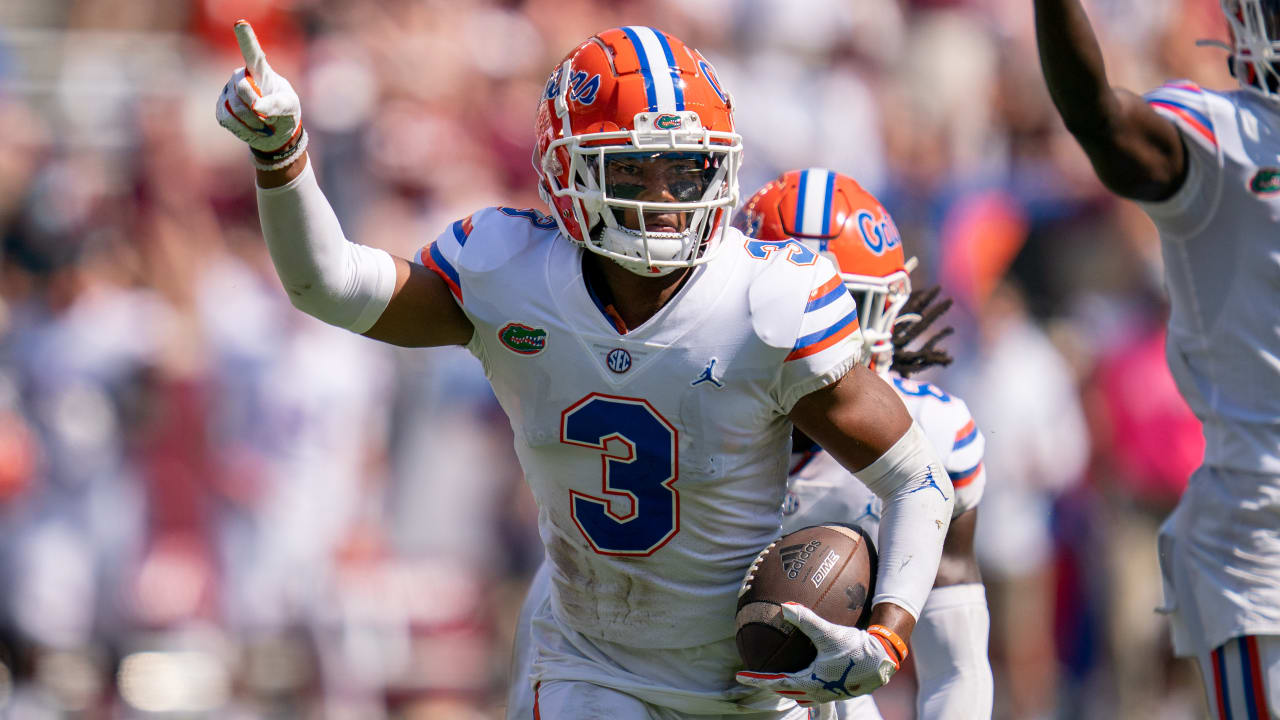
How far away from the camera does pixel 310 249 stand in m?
2.86

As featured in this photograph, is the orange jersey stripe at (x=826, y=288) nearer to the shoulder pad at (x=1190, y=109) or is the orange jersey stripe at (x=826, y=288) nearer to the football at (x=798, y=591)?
the football at (x=798, y=591)

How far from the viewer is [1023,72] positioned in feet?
27.1

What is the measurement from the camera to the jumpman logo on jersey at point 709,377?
2939mm

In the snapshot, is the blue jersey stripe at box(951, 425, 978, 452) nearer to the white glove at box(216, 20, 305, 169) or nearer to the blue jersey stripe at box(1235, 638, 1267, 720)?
the blue jersey stripe at box(1235, 638, 1267, 720)

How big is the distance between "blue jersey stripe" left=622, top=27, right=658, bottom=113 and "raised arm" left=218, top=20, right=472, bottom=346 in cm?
55

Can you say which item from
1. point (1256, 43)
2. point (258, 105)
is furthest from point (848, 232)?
point (258, 105)

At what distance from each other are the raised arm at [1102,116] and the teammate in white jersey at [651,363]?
876 millimetres

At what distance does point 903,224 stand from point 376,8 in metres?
2.86

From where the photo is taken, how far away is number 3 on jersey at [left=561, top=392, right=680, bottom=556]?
2965mm

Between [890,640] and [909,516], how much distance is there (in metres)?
0.28

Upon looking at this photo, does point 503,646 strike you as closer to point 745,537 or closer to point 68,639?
point 68,639

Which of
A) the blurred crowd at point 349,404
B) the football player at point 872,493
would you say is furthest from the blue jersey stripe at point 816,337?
the blurred crowd at point 349,404

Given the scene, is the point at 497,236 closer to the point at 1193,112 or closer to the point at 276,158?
the point at 276,158

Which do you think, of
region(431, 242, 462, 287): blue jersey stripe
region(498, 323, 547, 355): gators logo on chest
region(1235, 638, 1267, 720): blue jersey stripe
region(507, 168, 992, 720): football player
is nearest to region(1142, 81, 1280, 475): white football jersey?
region(1235, 638, 1267, 720): blue jersey stripe
